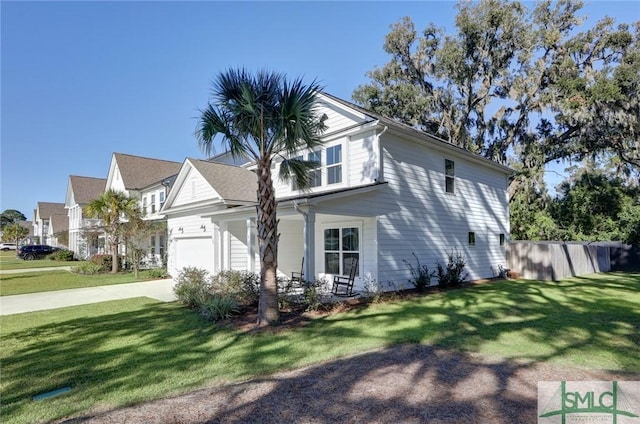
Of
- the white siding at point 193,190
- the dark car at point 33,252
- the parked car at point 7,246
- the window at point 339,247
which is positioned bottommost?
the parked car at point 7,246

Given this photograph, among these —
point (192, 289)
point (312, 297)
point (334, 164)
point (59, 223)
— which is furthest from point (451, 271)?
point (59, 223)

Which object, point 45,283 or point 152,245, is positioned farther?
point 152,245

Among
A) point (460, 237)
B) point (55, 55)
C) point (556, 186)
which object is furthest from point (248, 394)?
point (556, 186)

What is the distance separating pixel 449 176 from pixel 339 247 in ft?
18.3

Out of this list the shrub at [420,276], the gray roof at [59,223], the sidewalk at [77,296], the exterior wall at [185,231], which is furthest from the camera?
the gray roof at [59,223]

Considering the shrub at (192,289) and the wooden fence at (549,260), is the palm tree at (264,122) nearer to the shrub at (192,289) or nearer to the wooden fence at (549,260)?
the shrub at (192,289)

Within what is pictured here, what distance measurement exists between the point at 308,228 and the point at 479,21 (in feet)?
66.5

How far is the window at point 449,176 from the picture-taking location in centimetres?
1420

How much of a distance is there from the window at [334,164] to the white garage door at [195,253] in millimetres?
6120

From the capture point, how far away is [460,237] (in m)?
14.6

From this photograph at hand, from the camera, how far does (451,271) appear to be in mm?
13250

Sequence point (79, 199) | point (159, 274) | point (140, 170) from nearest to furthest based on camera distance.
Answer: point (159, 274) → point (140, 170) → point (79, 199)

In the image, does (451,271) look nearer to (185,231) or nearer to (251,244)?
(251,244)

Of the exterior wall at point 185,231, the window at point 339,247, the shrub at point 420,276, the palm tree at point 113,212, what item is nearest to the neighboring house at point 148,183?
the palm tree at point 113,212
